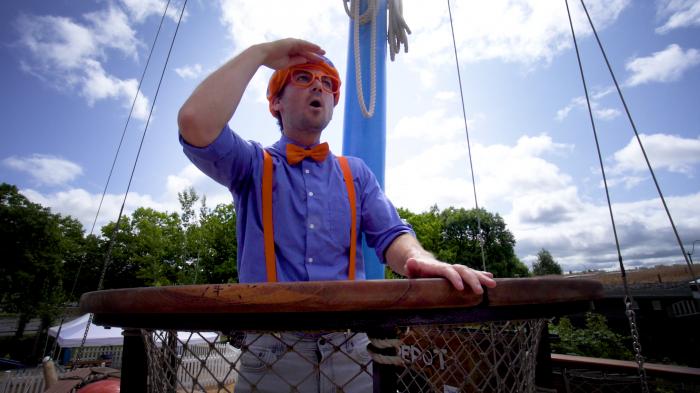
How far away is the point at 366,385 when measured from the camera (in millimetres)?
1016

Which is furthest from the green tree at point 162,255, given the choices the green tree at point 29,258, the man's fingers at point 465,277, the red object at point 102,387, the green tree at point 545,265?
the green tree at point 545,265

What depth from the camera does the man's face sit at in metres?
1.47

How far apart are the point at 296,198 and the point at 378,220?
37cm

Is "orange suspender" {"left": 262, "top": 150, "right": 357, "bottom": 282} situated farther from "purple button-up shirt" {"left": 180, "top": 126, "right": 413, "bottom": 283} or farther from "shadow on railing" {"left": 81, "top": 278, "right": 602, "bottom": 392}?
"shadow on railing" {"left": 81, "top": 278, "right": 602, "bottom": 392}

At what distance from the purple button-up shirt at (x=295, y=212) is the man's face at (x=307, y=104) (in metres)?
0.14

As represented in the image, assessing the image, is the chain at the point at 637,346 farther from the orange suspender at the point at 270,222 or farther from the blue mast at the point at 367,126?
the blue mast at the point at 367,126

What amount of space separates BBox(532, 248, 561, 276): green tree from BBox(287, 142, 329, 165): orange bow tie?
5787cm

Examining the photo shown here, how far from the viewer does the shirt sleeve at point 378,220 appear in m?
1.41

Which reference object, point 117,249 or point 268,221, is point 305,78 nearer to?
point 268,221

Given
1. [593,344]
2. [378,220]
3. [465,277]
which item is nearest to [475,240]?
[593,344]

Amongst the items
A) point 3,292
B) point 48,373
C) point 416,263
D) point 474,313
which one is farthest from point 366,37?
point 3,292

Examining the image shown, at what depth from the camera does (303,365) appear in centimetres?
98

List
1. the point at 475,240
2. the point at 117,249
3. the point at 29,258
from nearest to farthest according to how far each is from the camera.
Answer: the point at 29,258, the point at 117,249, the point at 475,240

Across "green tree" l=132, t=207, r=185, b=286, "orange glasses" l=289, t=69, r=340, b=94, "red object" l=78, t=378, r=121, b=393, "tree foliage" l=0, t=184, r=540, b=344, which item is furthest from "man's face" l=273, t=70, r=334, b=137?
"green tree" l=132, t=207, r=185, b=286
